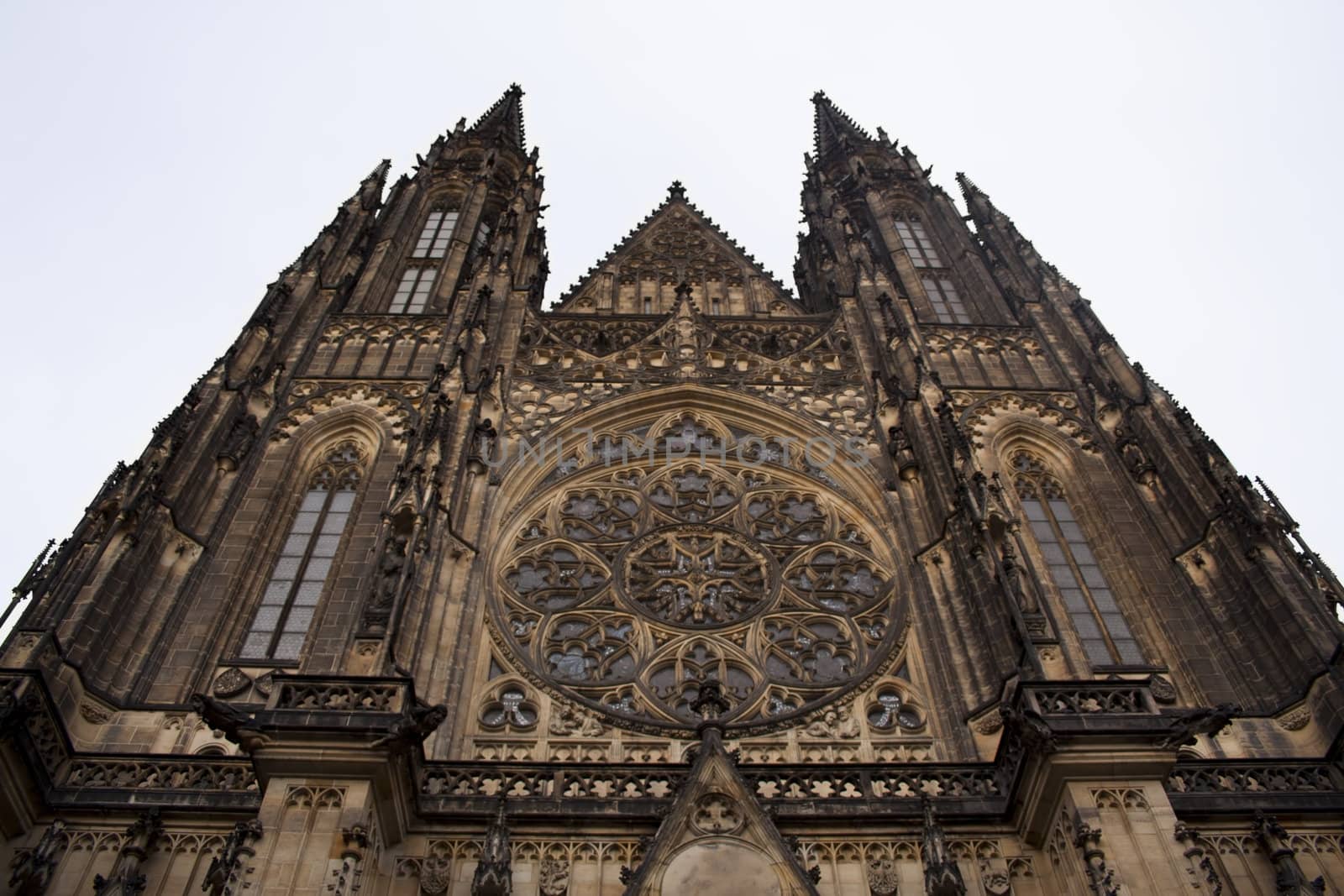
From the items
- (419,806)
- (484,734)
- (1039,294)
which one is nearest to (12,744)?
(419,806)

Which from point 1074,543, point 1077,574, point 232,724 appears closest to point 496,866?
point 232,724

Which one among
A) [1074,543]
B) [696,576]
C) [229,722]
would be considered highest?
[1074,543]

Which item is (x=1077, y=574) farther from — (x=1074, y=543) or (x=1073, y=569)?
(x=1074, y=543)

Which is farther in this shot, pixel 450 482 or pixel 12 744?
pixel 450 482

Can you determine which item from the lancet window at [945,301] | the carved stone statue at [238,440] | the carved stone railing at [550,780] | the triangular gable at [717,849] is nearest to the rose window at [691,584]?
the carved stone railing at [550,780]

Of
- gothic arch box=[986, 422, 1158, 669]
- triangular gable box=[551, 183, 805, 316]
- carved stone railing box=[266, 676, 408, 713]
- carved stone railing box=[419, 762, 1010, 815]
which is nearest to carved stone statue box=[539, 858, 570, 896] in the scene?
carved stone railing box=[419, 762, 1010, 815]

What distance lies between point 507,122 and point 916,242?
12.0m

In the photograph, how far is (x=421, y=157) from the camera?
1068 inches

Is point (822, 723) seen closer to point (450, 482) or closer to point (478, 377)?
point (450, 482)

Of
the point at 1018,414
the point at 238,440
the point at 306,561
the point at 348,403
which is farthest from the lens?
the point at 1018,414

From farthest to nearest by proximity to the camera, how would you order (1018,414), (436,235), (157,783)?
(436,235) → (1018,414) → (157,783)

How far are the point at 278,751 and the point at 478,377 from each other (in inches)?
315

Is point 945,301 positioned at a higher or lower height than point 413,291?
lower

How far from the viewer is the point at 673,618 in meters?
14.1
